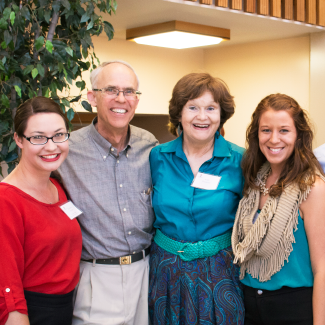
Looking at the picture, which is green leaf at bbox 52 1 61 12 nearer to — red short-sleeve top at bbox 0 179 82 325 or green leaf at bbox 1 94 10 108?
green leaf at bbox 1 94 10 108

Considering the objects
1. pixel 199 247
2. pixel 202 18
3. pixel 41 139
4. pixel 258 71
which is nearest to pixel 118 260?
pixel 199 247

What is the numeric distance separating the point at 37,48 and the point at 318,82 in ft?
12.7

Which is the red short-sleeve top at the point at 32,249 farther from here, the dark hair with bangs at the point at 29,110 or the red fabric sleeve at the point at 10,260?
the dark hair with bangs at the point at 29,110

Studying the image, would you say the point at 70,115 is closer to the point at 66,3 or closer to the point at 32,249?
the point at 66,3

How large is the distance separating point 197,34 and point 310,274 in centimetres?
319

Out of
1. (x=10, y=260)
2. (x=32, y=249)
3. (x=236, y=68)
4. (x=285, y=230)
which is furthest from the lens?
(x=236, y=68)

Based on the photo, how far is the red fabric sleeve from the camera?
1656 millimetres

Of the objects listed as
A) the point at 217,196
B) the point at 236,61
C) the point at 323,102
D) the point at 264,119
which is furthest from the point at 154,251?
the point at 236,61

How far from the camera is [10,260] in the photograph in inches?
65.7

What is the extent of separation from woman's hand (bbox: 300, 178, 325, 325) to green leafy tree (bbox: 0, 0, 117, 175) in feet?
5.92

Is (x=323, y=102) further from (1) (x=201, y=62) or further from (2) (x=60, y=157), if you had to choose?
(2) (x=60, y=157)

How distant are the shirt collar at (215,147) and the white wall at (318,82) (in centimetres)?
321

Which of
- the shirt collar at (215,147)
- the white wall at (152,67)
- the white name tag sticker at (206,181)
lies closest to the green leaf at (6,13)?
the shirt collar at (215,147)

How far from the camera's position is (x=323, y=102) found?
512cm
